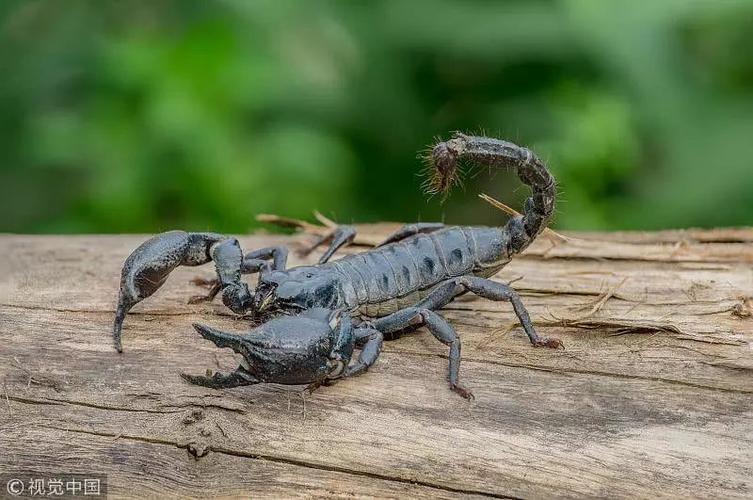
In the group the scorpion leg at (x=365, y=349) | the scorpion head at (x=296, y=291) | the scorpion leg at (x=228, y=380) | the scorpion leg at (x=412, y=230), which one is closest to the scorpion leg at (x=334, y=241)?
the scorpion leg at (x=412, y=230)

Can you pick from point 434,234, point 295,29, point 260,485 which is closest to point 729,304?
point 434,234

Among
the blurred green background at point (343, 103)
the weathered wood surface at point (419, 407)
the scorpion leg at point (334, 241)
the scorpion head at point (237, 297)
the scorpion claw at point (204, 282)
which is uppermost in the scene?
the blurred green background at point (343, 103)

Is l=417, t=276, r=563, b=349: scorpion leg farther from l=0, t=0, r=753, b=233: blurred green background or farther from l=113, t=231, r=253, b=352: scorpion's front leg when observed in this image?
l=0, t=0, r=753, b=233: blurred green background

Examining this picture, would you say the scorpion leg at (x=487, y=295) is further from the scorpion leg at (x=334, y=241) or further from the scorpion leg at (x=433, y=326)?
the scorpion leg at (x=334, y=241)

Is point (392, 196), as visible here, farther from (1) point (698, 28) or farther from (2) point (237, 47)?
(1) point (698, 28)

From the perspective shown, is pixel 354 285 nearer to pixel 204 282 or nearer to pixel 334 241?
pixel 334 241

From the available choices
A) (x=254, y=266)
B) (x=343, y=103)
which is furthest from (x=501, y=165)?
(x=343, y=103)

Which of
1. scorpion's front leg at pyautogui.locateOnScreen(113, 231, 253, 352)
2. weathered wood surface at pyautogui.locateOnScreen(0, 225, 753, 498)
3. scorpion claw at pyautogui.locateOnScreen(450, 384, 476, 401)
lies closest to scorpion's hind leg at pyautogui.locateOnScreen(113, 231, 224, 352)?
scorpion's front leg at pyautogui.locateOnScreen(113, 231, 253, 352)

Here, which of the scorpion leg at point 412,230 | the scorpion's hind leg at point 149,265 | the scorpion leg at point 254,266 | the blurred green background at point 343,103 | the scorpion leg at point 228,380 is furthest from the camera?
the blurred green background at point 343,103
